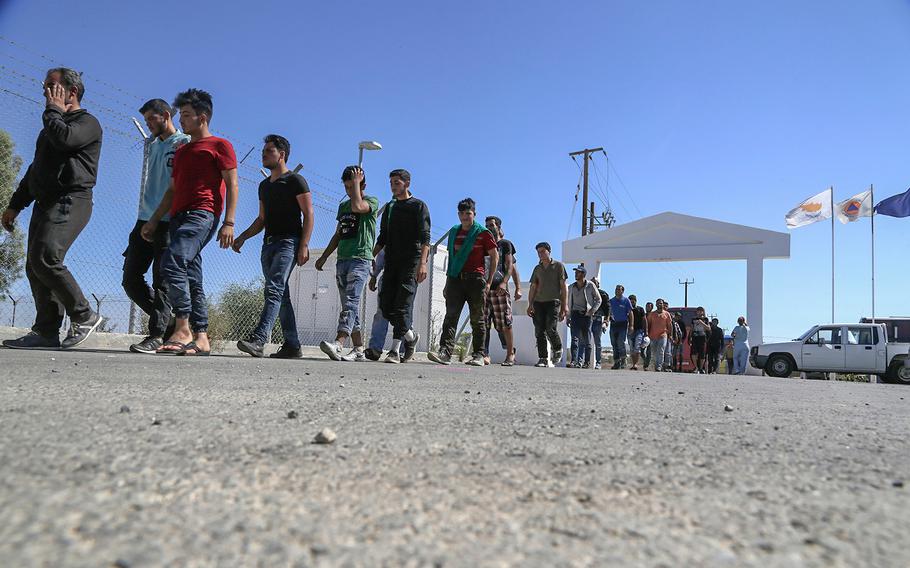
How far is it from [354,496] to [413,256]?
4874 millimetres

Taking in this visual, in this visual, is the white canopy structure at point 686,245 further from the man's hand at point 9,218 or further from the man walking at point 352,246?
the man's hand at point 9,218

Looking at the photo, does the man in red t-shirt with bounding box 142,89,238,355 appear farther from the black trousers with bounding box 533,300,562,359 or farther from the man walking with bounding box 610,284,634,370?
the man walking with bounding box 610,284,634,370

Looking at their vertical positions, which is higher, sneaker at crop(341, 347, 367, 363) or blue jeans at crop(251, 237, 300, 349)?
blue jeans at crop(251, 237, 300, 349)

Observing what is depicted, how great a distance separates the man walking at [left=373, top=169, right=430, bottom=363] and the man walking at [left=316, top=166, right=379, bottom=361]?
0.62 feet

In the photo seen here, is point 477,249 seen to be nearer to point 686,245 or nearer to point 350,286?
point 350,286

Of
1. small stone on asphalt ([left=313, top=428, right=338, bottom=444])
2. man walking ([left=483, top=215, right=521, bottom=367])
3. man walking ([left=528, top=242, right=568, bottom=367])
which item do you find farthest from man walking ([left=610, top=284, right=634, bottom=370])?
small stone on asphalt ([left=313, top=428, right=338, bottom=444])

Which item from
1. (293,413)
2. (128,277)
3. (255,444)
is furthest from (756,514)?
(128,277)

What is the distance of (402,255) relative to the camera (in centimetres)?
586

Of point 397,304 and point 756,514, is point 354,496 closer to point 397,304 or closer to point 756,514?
point 756,514

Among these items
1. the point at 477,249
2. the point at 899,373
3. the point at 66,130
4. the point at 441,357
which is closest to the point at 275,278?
the point at 66,130

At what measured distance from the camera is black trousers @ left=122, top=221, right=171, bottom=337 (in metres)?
5.10

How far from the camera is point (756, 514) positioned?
97cm

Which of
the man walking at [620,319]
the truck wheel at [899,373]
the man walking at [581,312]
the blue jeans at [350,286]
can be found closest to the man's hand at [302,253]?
the blue jeans at [350,286]

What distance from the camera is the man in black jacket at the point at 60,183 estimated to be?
447cm
